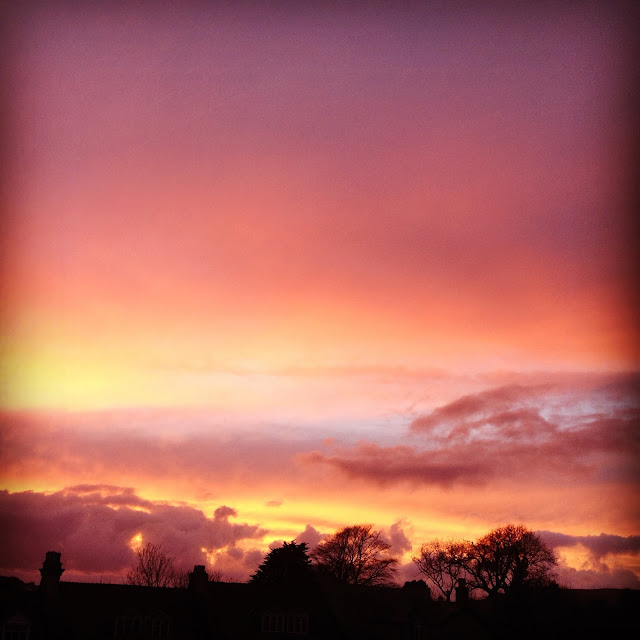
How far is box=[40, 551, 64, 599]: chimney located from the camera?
61500 mm

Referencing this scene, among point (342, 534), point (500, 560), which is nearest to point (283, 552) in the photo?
point (342, 534)

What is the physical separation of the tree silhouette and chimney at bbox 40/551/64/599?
34737 millimetres

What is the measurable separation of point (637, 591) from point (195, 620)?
39035mm

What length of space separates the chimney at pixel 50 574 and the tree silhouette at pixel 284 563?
3474 cm

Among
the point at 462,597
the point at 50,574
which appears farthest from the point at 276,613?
the point at 462,597

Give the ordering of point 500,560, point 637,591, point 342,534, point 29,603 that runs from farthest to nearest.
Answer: point 342,534
point 500,560
point 637,591
point 29,603

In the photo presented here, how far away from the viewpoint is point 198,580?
68.5 metres

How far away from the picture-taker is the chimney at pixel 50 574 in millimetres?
61500

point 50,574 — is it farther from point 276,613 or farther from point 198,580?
point 276,613

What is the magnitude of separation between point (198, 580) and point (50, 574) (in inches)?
506

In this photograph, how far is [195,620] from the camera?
65.4 metres

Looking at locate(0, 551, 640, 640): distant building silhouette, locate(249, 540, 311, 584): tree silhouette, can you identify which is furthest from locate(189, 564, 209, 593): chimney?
locate(249, 540, 311, 584): tree silhouette

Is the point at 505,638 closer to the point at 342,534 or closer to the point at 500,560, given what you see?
the point at 500,560

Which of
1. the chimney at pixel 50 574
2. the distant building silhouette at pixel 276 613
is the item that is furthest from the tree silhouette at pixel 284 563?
the chimney at pixel 50 574
